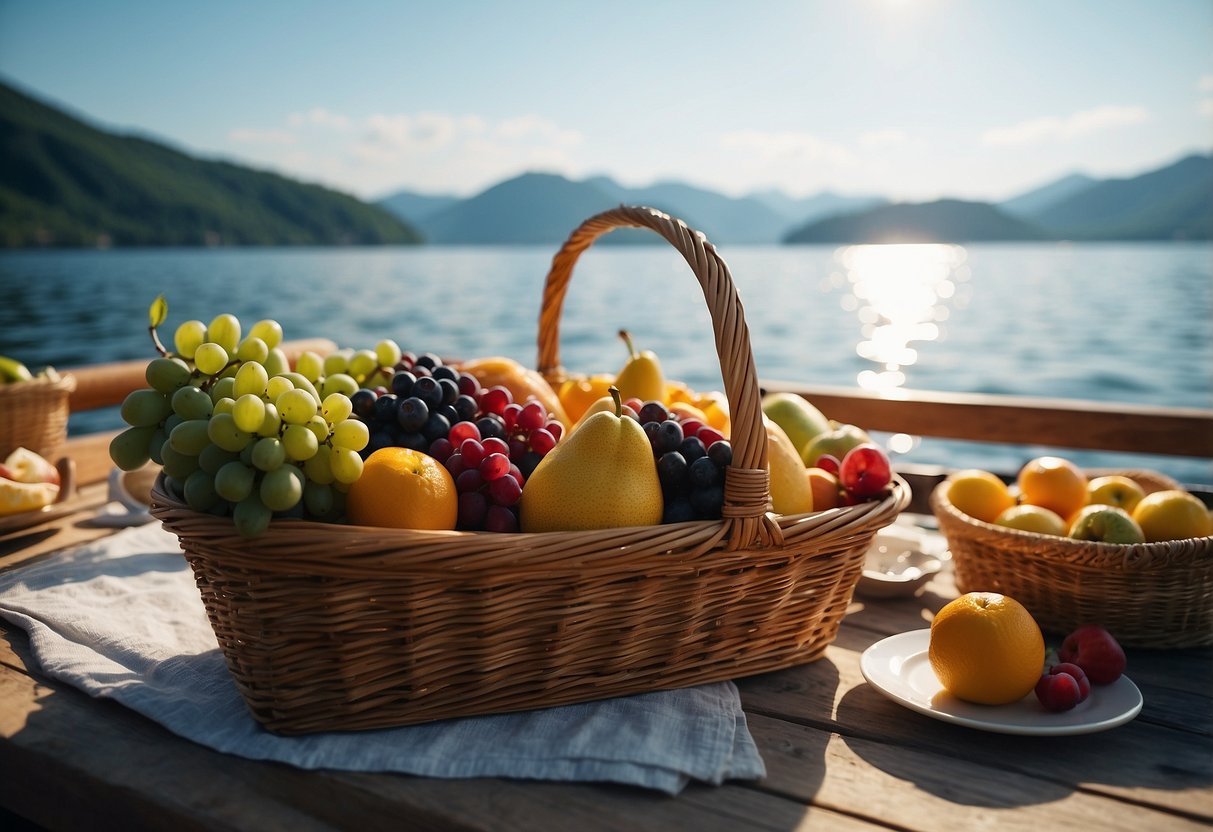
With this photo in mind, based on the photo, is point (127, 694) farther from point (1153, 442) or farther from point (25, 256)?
point (25, 256)

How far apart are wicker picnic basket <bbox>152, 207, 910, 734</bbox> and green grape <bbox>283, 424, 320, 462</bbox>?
0.10 metres

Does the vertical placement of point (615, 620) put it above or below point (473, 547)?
below

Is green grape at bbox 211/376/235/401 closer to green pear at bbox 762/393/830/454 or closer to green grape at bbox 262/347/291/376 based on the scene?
green grape at bbox 262/347/291/376

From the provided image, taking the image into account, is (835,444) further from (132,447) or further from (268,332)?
(132,447)

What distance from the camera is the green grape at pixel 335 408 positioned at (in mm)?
1027

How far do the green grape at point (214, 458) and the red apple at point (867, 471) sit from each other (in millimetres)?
898

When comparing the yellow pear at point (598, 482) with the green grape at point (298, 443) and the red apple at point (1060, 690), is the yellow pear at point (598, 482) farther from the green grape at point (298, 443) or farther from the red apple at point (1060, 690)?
the red apple at point (1060, 690)

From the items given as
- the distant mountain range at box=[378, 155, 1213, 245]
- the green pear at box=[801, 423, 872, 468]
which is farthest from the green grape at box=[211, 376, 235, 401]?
the distant mountain range at box=[378, 155, 1213, 245]

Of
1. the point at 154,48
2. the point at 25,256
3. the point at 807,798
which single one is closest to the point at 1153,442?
the point at 807,798

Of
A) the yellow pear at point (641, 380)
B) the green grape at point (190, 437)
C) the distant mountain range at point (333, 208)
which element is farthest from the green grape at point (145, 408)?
the distant mountain range at point (333, 208)

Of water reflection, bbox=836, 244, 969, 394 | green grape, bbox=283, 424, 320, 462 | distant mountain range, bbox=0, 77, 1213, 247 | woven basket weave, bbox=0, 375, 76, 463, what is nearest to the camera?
green grape, bbox=283, 424, 320, 462

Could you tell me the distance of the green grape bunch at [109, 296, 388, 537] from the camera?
89 cm

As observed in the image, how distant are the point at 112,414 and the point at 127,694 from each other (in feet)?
69.2

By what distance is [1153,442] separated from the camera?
7.68 feet
